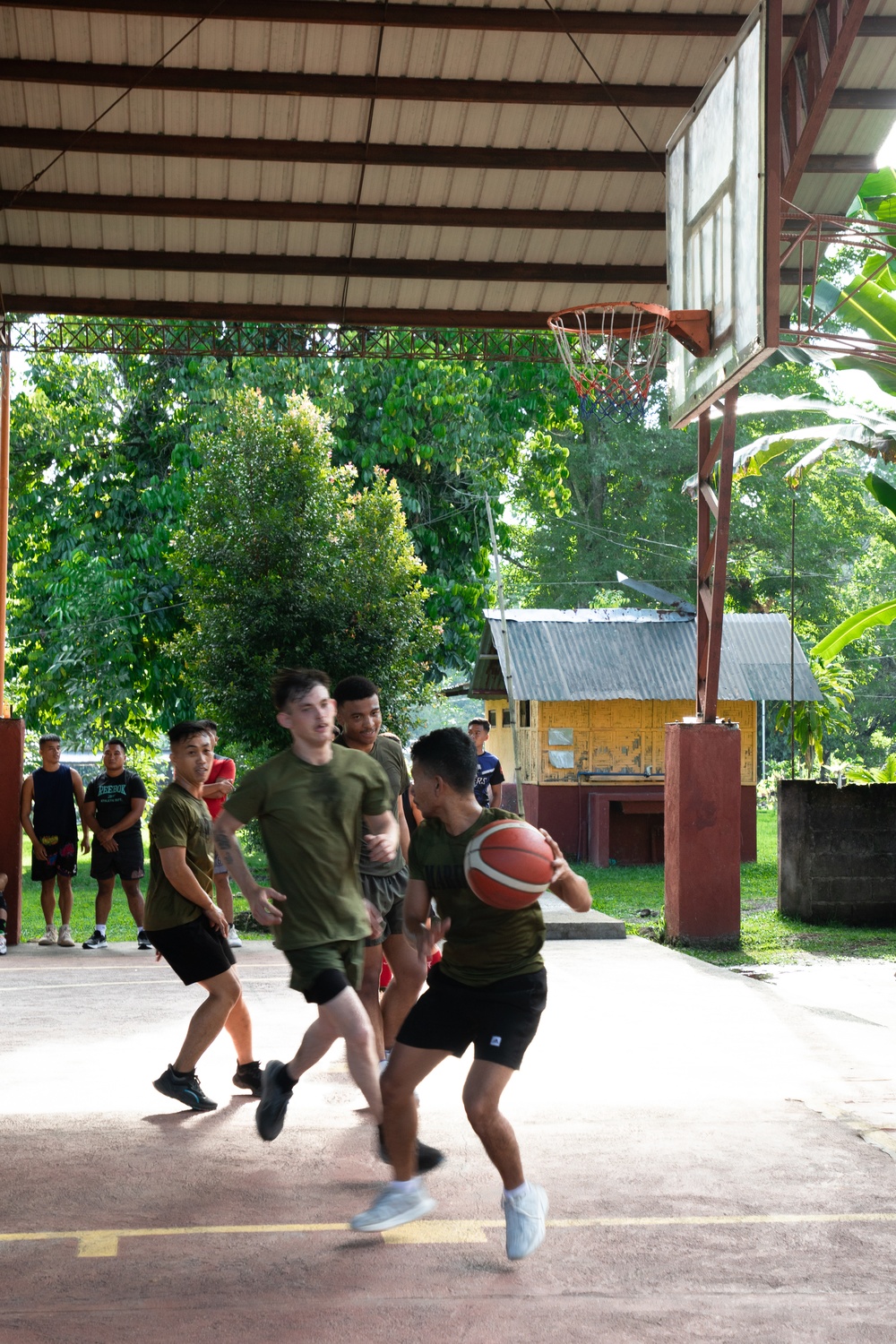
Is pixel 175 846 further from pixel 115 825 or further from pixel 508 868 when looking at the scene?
pixel 115 825

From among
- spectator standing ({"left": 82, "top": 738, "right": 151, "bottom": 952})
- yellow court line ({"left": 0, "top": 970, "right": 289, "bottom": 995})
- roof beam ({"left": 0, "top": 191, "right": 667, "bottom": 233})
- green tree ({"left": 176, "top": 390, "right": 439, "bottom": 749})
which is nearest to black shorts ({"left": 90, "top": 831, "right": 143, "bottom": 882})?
spectator standing ({"left": 82, "top": 738, "right": 151, "bottom": 952})

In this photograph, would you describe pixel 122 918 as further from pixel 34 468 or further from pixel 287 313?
pixel 34 468

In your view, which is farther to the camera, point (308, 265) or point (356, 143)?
point (308, 265)

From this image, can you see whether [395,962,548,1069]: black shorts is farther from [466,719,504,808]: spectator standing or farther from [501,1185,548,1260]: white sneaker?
[466,719,504,808]: spectator standing

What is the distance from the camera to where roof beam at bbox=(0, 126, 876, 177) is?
Answer: 12.5 meters

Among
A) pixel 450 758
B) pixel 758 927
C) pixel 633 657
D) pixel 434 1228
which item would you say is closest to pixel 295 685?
pixel 450 758

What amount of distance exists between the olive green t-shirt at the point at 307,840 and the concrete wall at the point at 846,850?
1071 cm

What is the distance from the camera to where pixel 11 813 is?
1335 cm

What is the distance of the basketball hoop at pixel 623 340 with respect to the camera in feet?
34.1

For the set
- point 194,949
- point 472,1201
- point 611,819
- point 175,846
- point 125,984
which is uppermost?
point 175,846

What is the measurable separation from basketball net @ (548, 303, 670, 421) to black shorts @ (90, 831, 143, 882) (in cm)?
600

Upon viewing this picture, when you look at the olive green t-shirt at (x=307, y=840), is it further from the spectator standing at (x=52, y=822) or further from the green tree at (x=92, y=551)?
the green tree at (x=92, y=551)

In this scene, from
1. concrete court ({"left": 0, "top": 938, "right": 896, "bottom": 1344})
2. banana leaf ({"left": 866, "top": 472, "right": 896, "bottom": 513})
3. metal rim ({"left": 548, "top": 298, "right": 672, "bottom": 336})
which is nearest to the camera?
concrete court ({"left": 0, "top": 938, "right": 896, "bottom": 1344})

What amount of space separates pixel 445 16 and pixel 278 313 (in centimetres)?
420
